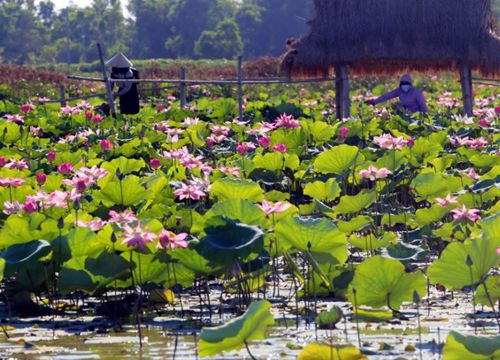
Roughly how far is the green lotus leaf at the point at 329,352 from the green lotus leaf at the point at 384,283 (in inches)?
21.2

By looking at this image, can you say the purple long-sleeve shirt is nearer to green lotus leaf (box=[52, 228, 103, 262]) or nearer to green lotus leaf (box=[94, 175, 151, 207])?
green lotus leaf (box=[94, 175, 151, 207])

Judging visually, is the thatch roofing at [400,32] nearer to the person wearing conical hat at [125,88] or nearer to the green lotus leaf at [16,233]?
the person wearing conical hat at [125,88]

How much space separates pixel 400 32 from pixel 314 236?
10.2 meters

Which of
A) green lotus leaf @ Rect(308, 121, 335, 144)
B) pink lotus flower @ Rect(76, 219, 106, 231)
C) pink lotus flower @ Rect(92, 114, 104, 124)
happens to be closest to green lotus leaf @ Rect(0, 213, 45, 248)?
pink lotus flower @ Rect(76, 219, 106, 231)

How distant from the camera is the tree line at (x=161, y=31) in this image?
72.2m

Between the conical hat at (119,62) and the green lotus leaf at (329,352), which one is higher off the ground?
the conical hat at (119,62)

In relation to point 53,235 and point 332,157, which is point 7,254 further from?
point 332,157

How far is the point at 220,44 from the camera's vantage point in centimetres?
6700

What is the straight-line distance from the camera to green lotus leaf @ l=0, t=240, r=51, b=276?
13.1ft

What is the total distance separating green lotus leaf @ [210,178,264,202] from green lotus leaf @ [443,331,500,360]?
2.03 m

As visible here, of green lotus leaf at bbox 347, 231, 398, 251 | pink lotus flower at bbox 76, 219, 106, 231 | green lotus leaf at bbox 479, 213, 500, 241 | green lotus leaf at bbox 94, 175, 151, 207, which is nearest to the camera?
green lotus leaf at bbox 479, 213, 500, 241

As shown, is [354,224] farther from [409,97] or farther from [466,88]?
[466,88]

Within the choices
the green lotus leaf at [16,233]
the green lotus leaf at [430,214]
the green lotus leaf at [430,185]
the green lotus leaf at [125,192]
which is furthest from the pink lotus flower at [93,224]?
the green lotus leaf at [430,185]

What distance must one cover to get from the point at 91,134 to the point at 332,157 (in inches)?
138
